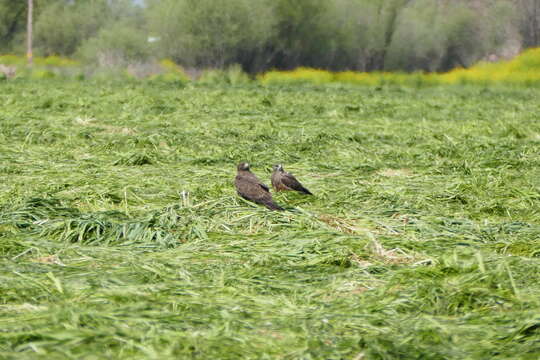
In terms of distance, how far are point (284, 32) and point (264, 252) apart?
4067 centimetres

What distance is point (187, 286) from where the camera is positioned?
14.3 ft

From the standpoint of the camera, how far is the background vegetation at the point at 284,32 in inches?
1625

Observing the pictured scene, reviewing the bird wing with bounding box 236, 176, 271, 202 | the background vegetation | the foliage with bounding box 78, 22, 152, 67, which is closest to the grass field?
the bird wing with bounding box 236, 176, 271, 202

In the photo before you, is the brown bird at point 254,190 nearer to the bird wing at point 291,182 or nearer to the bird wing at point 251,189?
the bird wing at point 251,189

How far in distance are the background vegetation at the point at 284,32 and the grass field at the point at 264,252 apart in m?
30.0

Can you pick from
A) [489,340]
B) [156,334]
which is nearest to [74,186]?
[156,334]

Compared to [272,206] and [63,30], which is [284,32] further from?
[272,206]

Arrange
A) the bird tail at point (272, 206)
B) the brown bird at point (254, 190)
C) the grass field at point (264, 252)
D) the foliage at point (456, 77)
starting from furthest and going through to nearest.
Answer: the foliage at point (456, 77) < the brown bird at point (254, 190) < the bird tail at point (272, 206) < the grass field at point (264, 252)

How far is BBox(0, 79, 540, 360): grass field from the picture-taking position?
356 centimetres

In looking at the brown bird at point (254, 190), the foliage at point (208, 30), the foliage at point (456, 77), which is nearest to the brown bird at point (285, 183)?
the brown bird at point (254, 190)

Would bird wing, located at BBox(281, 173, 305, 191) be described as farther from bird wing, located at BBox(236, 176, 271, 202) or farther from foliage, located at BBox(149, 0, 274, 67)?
foliage, located at BBox(149, 0, 274, 67)

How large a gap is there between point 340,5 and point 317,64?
5.06 m

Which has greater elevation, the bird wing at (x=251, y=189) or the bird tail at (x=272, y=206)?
the bird wing at (x=251, y=189)

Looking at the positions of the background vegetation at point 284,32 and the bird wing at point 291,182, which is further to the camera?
the background vegetation at point 284,32
